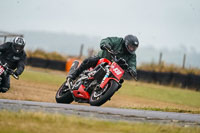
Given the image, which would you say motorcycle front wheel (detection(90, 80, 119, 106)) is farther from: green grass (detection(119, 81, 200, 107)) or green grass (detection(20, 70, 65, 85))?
green grass (detection(20, 70, 65, 85))

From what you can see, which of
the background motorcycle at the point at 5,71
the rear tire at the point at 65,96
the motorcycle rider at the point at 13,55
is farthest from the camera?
the motorcycle rider at the point at 13,55

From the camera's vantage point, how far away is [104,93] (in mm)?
8781

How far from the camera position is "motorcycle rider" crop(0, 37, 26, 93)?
12.2m

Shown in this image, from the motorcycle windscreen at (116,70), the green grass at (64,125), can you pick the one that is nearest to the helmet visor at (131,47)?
Answer: the motorcycle windscreen at (116,70)

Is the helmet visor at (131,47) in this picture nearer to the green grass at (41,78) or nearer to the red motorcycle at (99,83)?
the red motorcycle at (99,83)

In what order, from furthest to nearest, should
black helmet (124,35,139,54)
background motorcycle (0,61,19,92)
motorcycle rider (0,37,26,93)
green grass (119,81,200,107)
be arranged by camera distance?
green grass (119,81,200,107) < motorcycle rider (0,37,26,93) < background motorcycle (0,61,19,92) < black helmet (124,35,139,54)

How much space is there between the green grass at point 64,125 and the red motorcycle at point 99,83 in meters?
2.97

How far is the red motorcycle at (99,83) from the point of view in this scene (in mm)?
8734

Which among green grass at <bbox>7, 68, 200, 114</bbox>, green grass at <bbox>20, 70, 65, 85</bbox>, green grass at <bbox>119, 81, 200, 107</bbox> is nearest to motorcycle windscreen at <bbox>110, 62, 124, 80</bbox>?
green grass at <bbox>7, 68, 200, 114</bbox>

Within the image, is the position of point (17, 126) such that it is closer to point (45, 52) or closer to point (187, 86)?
point (187, 86)

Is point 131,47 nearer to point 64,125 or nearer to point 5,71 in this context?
point 64,125

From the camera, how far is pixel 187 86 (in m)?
30.3

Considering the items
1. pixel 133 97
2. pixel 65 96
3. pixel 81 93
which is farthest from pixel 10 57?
pixel 133 97

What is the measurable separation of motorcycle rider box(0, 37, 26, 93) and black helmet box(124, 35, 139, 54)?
408 cm
